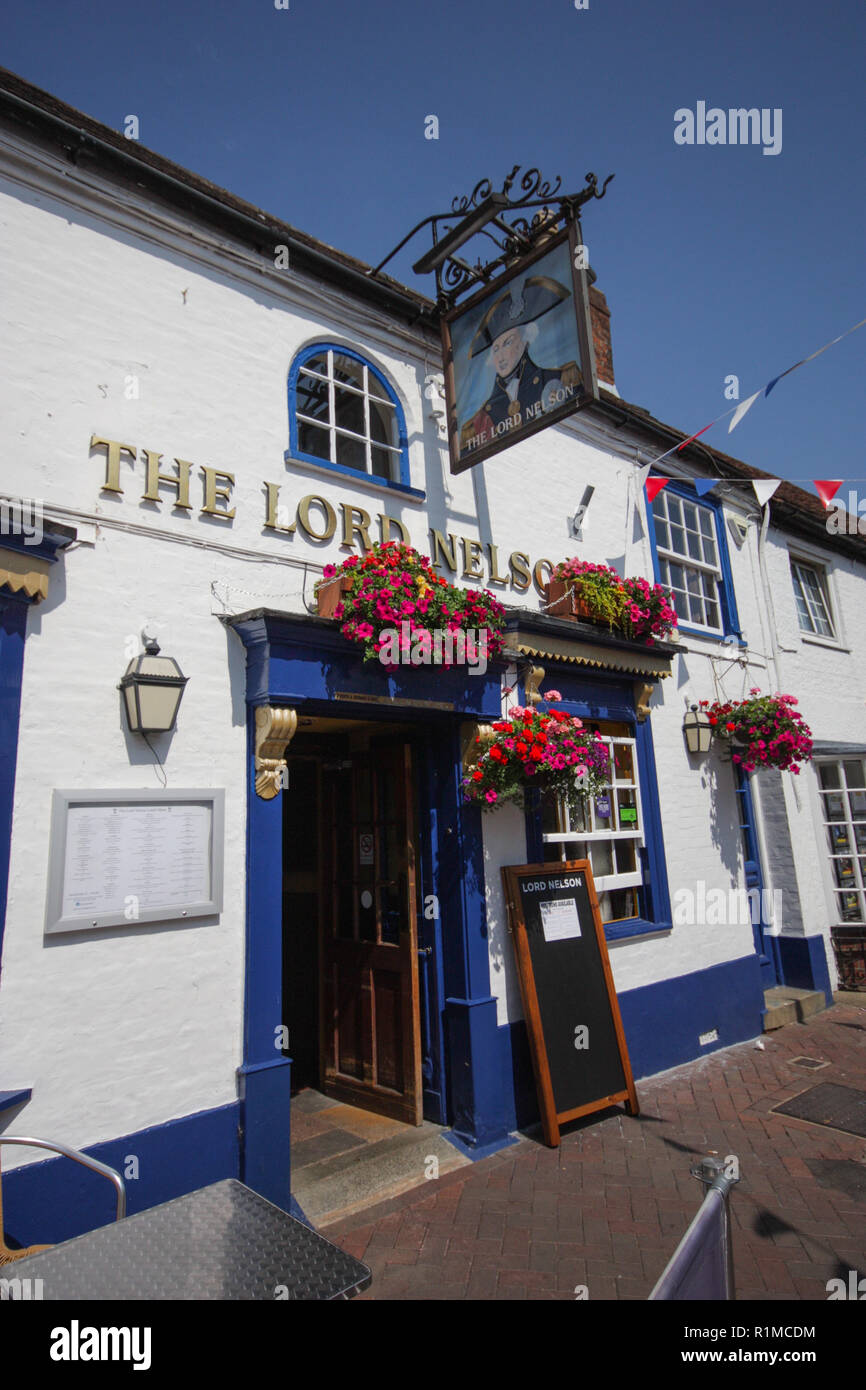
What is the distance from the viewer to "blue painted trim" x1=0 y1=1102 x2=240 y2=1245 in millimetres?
3406

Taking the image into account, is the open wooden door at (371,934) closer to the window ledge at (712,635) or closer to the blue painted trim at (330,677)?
the blue painted trim at (330,677)

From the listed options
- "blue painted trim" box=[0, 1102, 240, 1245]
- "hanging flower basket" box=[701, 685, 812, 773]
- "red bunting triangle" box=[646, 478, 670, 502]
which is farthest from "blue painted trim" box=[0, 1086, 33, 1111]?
"red bunting triangle" box=[646, 478, 670, 502]

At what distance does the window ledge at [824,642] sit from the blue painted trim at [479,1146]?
7.53 metres

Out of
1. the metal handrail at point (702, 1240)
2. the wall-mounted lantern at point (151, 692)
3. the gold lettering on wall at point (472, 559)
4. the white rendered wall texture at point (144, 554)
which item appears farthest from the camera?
the gold lettering on wall at point (472, 559)

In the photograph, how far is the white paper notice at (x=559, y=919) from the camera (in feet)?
18.8

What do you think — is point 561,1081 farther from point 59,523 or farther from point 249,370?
point 249,370

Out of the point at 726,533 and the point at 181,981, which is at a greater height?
the point at 726,533

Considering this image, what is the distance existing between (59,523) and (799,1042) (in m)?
7.85

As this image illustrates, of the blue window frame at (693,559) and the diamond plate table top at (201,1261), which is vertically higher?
the blue window frame at (693,559)

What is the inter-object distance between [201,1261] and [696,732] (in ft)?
21.5

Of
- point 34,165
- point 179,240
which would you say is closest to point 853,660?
point 179,240

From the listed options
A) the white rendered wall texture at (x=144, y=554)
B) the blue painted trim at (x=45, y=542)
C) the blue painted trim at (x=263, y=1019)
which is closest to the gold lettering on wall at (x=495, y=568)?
the white rendered wall texture at (x=144, y=554)

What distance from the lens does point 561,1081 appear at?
5.39m

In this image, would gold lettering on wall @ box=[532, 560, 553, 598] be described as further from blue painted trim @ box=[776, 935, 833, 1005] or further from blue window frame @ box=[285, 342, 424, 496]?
blue painted trim @ box=[776, 935, 833, 1005]
